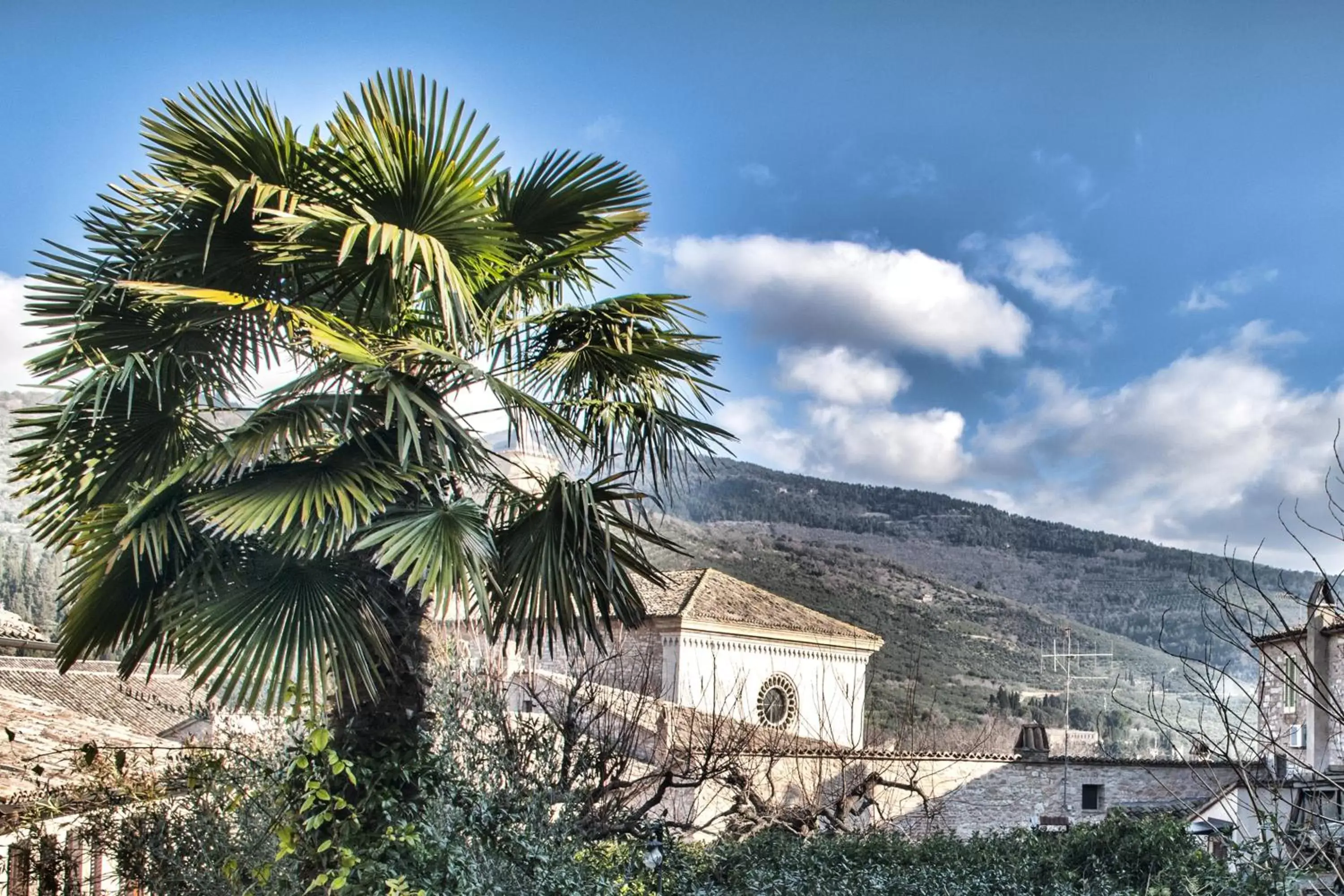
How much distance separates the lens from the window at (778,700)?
2369 cm

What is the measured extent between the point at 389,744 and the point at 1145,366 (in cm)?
3806

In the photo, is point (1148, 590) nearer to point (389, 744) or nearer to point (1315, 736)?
point (1315, 736)

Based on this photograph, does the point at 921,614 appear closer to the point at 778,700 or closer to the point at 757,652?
the point at 778,700

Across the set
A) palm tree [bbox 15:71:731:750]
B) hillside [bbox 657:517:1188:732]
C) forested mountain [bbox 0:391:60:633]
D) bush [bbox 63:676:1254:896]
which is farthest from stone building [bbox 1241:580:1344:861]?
forested mountain [bbox 0:391:60:633]

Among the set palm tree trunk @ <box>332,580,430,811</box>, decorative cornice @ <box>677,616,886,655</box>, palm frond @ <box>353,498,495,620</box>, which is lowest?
palm tree trunk @ <box>332,580,430,811</box>

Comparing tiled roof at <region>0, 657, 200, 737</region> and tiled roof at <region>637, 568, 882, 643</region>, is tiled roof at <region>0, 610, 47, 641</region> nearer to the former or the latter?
tiled roof at <region>0, 657, 200, 737</region>

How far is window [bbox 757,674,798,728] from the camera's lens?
933 inches

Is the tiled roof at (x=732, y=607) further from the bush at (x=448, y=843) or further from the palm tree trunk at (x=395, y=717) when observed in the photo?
the palm tree trunk at (x=395, y=717)

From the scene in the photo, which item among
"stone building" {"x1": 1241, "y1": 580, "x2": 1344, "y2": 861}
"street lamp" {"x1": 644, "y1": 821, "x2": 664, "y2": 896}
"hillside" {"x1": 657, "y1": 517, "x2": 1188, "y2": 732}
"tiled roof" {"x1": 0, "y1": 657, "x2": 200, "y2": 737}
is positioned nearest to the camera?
"stone building" {"x1": 1241, "y1": 580, "x2": 1344, "y2": 861}

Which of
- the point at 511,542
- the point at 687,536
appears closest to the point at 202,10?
the point at 511,542

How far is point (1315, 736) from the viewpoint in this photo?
58.2 ft

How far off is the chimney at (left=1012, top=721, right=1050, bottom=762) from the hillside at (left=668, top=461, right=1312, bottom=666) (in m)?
20.9

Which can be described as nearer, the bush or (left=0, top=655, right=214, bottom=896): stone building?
the bush

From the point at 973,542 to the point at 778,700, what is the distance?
24304 mm
